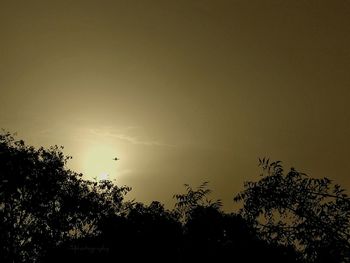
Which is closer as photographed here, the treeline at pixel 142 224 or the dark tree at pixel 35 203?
the treeline at pixel 142 224

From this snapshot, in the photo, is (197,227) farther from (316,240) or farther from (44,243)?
(44,243)

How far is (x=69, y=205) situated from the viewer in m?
48.6

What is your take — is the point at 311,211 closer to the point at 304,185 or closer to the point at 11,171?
the point at 304,185

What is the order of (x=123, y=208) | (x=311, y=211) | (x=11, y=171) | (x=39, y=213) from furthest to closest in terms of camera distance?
(x=123, y=208)
(x=39, y=213)
(x=11, y=171)
(x=311, y=211)

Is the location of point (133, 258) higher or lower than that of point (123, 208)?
lower

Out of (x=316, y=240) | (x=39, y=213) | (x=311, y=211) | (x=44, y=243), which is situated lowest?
(x=316, y=240)

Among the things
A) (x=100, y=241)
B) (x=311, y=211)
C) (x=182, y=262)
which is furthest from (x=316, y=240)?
(x=100, y=241)

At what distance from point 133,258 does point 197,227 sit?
913cm

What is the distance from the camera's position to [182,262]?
28.1m

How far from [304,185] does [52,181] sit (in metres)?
33.1

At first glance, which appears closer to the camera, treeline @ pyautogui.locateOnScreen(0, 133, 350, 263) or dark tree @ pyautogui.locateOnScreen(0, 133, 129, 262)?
treeline @ pyautogui.locateOnScreen(0, 133, 350, 263)

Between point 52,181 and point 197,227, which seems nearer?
point 197,227

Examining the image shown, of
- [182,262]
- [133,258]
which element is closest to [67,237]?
[133,258]

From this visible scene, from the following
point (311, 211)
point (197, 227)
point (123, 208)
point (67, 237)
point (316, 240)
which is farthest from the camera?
point (123, 208)
